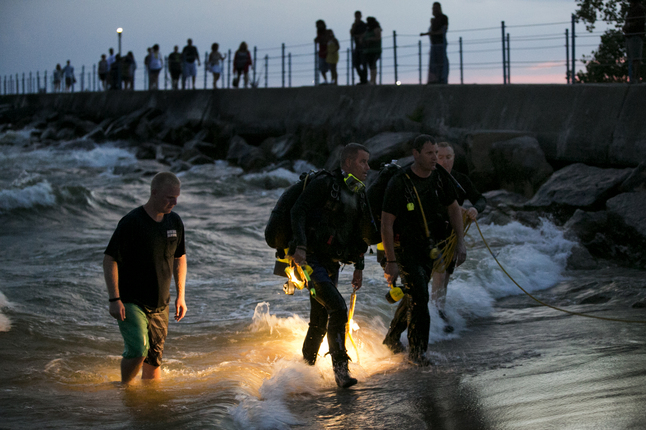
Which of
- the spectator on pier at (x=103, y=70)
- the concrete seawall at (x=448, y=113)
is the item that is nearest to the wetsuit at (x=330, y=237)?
the concrete seawall at (x=448, y=113)

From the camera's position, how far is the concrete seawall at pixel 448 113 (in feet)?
40.9

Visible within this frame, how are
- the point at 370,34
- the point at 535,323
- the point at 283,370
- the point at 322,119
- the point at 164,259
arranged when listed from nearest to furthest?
the point at 164,259 < the point at 283,370 < the point at 535,323 < the point at 370,34 < the point at 322,119

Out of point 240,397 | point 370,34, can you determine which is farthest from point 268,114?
point 240,397

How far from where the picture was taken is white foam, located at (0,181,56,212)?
14984 millimetres

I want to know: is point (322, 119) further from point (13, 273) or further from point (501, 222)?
point (13, 273)

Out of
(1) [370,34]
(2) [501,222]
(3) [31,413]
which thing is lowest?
(3) [31,413]

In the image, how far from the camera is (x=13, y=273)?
955 cm

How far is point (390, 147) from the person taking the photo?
15.4m

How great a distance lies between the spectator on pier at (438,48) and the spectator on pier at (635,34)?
4.54 meters

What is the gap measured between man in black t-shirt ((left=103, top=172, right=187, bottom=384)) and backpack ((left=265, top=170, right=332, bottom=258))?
0.79 metres

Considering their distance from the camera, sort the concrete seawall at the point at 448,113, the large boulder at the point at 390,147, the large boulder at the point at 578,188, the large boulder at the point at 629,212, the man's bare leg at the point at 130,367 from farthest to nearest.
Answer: the large boulder at the point at 390,147 < the concrete seawall at the point at 448,113 < the large boulder at the point at 578,188 < the large boulder at the point at 629,212 < the man's bare leg at the point at 130,367

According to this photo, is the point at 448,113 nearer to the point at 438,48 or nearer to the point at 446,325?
the point at 438,48

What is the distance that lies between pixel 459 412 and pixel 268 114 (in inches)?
780

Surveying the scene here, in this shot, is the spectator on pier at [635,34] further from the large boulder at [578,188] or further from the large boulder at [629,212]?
the large boulder at [629,212]
